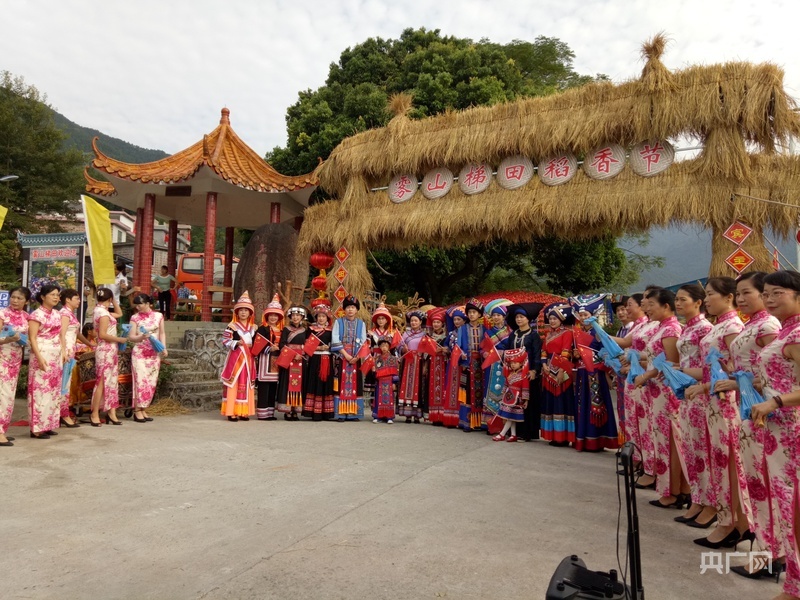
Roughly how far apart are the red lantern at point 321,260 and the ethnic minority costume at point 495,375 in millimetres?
4972

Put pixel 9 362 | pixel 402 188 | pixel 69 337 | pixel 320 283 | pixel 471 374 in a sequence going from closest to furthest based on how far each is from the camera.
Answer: pixel 9 362
pixel 69 337
pixel 471 374
pixel 402 188
pixel 320 283

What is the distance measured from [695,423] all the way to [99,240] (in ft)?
25.8

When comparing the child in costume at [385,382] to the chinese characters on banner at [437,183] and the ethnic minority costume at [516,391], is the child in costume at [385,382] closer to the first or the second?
the ethnic minority costume at [516,391]

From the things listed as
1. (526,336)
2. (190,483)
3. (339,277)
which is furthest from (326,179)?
(190,483)

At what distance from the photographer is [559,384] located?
629 cm

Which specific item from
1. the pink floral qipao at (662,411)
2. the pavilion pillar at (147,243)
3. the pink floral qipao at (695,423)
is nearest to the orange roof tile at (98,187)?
the pavilion pillar at (147,243)

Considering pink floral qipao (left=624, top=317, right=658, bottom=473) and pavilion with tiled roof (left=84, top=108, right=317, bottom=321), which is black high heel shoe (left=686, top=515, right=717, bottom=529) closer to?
pink floral qipao (left=624, top=317, right=658, bottom=473)

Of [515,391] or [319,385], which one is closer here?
[515,391]

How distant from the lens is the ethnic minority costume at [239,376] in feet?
24.9

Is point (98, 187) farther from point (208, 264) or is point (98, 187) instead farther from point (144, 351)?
point (144, 351)

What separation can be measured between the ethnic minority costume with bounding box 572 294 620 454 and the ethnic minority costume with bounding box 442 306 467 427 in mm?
1650

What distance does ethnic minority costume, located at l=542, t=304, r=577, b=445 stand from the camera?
246 inches

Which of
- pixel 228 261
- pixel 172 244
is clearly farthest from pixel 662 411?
pixel 172 244

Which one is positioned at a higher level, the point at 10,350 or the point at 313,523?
the point at 10,350
